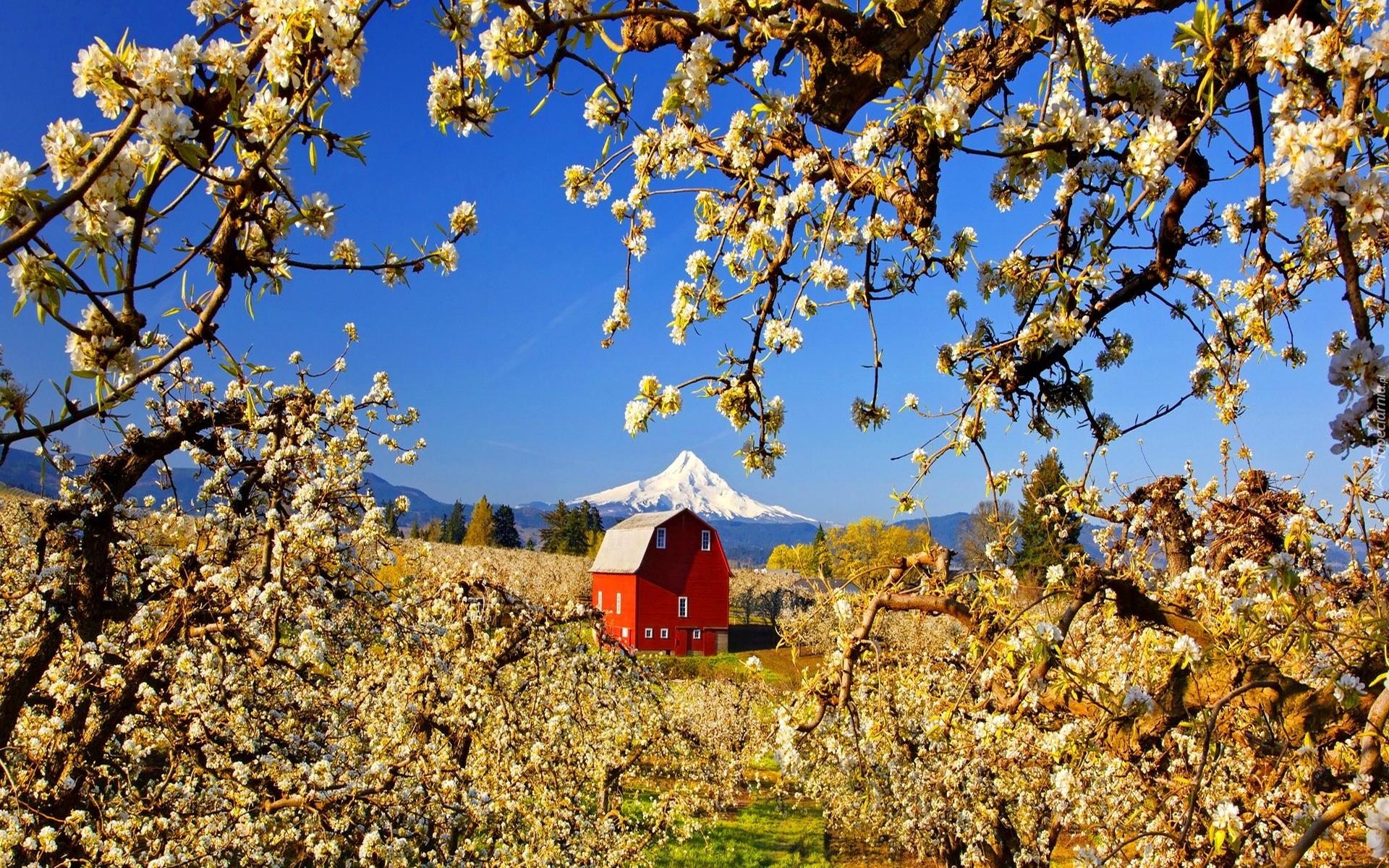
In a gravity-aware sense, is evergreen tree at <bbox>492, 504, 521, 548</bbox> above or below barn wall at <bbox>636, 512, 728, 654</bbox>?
above

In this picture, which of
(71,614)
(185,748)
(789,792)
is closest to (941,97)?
(185,748)

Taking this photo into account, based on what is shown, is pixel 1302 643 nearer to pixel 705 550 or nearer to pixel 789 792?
pixel 789 792

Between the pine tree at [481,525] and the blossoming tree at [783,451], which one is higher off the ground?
the pine tree at [481,525]

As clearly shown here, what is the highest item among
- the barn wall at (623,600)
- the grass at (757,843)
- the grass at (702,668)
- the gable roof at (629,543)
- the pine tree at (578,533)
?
the pine tree at (578,533)

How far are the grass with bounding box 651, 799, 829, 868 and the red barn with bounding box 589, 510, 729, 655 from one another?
26.5 meters

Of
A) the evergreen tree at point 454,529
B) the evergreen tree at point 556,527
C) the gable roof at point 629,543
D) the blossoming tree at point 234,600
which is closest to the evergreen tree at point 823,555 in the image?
the gable roof at point 629,543

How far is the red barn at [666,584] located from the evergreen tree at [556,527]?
20.7 meters

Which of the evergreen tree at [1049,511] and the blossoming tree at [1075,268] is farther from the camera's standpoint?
the evergreen tree at [1049,511]

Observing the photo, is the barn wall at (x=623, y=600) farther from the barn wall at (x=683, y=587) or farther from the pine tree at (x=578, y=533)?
the pine tree at (x=578, y=533)

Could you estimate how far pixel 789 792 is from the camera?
51.7 ft

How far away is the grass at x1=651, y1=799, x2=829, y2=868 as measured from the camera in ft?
38.5

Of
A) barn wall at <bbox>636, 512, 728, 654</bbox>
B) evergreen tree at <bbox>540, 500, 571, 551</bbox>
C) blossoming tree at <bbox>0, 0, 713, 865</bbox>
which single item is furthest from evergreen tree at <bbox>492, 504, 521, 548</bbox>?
blossoming tree at <bbox>0, 0, 713, 865</bbox>

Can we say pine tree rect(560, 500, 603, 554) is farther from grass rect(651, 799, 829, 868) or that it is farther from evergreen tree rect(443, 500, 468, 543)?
grass rect(651, 799, 829, 868)

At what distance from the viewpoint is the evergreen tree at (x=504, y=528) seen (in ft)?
241
